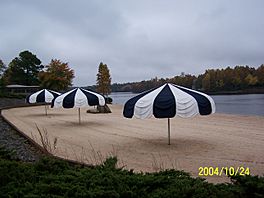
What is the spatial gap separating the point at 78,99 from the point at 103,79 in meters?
48.7

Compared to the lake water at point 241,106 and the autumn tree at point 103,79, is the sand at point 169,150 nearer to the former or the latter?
the lake water at point 241,106

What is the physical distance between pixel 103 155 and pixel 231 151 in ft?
12.0

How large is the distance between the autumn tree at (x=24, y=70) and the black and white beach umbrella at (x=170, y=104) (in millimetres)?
69081

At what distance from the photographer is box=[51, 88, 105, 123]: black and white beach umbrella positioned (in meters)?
16.3

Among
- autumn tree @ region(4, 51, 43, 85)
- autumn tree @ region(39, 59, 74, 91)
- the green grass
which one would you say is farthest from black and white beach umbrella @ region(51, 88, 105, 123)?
autumn tree @ region(4, 51, 43, 85)

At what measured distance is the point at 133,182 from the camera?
3871 mm

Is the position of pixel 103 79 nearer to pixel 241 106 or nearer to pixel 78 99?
pixel 241 106

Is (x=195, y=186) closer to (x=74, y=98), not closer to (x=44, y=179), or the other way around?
(x=44, y=179)

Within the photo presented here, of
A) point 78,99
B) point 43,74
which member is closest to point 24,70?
point 43,74

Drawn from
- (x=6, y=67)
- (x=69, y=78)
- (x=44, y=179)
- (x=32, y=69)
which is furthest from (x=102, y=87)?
(x=44, y=179)

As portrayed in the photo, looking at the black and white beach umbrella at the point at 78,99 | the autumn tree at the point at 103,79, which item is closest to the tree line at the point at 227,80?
the autumn tree at the point at 103,79

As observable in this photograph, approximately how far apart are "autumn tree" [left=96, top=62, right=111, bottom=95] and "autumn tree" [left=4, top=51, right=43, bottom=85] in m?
18.2

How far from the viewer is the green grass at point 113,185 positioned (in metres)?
3.34

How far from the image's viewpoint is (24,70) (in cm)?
7631
